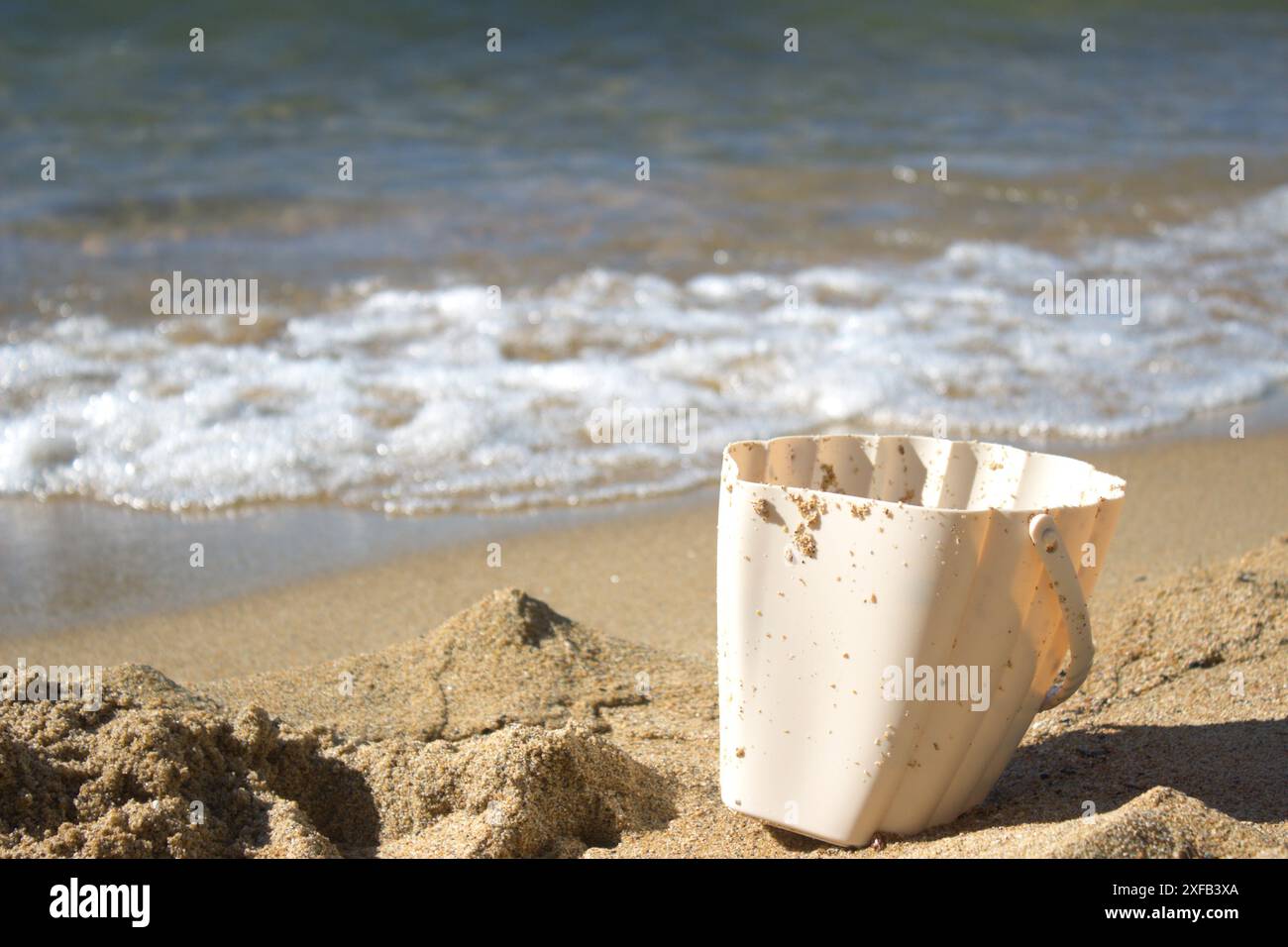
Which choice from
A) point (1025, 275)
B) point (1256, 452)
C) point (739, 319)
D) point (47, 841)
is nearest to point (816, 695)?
point (47, 841)

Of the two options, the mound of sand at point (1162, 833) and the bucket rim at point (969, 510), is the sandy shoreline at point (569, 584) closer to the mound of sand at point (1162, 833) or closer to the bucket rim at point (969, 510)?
Answer: the bucket rim at point (969, 510)

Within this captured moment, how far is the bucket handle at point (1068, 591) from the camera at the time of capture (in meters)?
1.93

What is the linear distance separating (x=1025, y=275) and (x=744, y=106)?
17.2ft

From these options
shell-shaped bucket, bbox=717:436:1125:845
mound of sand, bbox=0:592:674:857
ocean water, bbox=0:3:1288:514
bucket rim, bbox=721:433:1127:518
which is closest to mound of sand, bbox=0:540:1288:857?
mound of sand, bbox=0:592:674:857

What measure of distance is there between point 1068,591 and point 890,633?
263 mm

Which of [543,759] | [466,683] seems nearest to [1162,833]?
[543,759]

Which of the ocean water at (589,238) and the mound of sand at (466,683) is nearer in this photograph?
the mound of sand at (466,683)

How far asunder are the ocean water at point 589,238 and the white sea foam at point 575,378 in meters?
0.02

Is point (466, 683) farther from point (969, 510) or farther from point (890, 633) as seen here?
point (969, 510)

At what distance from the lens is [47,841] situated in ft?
6.63

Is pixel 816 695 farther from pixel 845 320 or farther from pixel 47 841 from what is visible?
pixel 845 320

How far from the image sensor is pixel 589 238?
8.12 m

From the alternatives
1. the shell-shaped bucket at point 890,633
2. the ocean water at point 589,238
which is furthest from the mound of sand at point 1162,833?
the ocean water at point 589,238

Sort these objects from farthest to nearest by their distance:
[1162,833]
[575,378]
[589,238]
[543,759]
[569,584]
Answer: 1. [589,238]
2. [575,378]
3. [569,584]
4. [543,759]
5. [1162,833]
